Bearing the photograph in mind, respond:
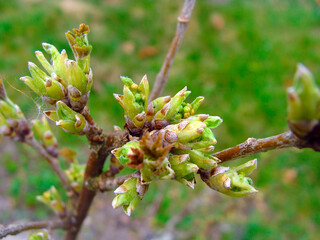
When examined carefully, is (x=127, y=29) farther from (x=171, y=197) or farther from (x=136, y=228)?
(x=136, y=228)

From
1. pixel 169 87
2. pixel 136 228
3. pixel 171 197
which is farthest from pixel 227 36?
pixel 136 228

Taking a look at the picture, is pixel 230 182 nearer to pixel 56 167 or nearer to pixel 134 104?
pixel 134 104

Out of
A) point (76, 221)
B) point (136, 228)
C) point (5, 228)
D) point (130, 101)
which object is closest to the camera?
point (130, 101)

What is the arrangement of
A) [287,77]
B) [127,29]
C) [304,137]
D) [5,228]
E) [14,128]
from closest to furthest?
[304,137] < [5,228] < [14,128] < [287,77] < [127,29]

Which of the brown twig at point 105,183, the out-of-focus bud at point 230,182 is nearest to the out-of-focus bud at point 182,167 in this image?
the out-of-focus bud at point 230,182

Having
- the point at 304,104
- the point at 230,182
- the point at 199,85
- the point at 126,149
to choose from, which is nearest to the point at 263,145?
the point at 230,182

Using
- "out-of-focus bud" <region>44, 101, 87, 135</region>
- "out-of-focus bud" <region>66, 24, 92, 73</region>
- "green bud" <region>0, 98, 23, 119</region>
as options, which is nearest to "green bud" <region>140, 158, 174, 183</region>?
"out-of-focus bud" <region>44, 101, 87, 135</region>
